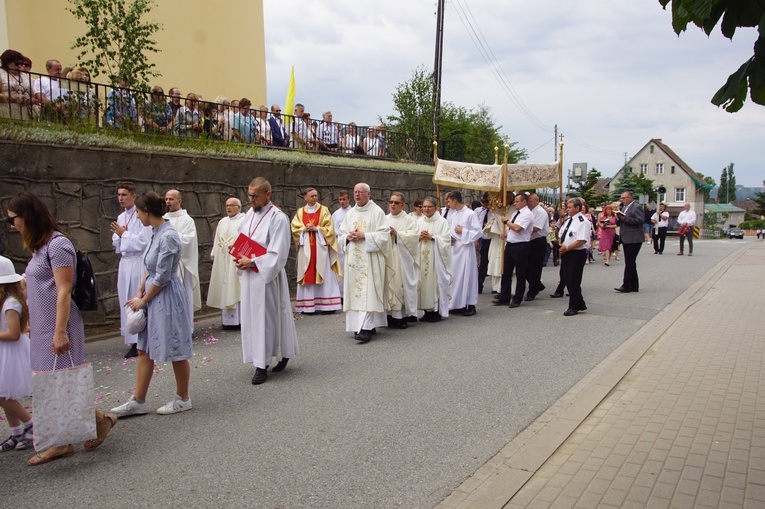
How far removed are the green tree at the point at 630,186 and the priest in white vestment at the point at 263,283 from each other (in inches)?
1287

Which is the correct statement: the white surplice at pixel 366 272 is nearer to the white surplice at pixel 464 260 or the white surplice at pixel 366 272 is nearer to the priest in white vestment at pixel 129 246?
the white surplice at pixel 464 260

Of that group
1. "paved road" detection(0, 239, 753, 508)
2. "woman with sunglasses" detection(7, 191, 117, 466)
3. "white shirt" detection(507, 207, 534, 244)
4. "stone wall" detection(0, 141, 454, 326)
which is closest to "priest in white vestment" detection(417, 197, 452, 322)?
"paved road" detection(0, 239, 753, 508)

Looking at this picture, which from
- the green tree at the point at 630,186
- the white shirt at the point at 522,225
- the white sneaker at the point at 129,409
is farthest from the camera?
the green tree at the point at 630,186

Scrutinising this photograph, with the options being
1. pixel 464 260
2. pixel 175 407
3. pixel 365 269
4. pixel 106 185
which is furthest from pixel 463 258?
pixel 175 407

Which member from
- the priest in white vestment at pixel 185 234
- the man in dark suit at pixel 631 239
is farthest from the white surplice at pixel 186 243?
the man in dark suit at pixel 631 239

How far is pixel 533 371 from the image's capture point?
700 cm

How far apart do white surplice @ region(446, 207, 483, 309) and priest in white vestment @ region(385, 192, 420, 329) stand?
122 centimetres

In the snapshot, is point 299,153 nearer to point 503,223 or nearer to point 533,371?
point 503,223

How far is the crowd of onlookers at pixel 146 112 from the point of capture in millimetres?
9855

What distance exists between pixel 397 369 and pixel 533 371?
1.44 meters

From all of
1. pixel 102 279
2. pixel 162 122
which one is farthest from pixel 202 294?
pixel 162 122

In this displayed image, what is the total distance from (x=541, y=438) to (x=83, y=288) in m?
3.51

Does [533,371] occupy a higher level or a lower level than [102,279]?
lower

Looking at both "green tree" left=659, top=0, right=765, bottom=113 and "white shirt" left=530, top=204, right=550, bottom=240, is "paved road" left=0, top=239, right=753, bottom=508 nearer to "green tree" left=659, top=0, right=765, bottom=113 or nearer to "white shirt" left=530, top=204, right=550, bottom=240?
"green tree" left=659, top=0, right=765, bottom=113
